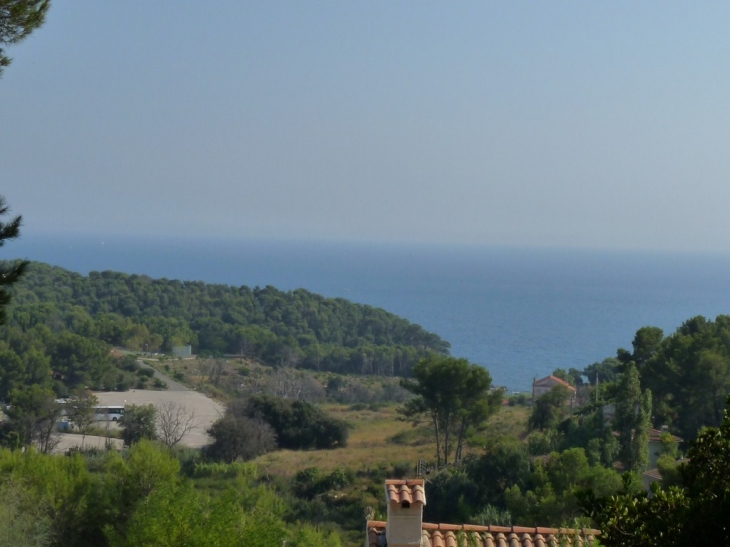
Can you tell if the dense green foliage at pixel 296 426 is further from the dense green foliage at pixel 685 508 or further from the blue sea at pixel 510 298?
the blue sea at pixel 510 298

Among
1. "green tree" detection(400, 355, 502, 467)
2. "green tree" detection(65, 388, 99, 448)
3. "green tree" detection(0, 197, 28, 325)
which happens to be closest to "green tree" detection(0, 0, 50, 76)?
"green tree" detection(0, 197, 28, 325)

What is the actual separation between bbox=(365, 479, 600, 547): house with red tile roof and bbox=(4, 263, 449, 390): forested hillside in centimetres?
3796

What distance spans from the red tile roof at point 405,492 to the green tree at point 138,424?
67.4ft

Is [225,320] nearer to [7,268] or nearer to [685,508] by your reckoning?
[7,268]

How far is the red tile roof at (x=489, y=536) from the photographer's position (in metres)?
5.61

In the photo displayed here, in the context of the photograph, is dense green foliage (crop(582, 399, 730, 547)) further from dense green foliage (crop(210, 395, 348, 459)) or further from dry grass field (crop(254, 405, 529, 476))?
dense green foliage (crop(210, 395, 348, 459))

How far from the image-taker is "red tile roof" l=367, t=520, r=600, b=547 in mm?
5609

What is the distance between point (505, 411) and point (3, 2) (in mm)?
26295

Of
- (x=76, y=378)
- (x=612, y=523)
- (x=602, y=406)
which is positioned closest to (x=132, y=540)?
(x=612, y=523)

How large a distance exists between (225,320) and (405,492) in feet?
173

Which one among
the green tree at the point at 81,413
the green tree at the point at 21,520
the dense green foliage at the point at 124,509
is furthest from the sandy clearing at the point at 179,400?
the green tree at the point at 21,520

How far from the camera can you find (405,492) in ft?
17.7

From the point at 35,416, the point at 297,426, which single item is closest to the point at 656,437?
the point at 297,426

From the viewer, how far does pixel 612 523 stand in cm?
300
